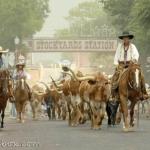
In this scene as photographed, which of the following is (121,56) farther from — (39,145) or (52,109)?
(52,109)

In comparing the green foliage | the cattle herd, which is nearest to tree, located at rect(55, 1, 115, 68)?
the green foliage

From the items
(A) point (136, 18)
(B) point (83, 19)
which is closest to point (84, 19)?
(B) point (83, 19)

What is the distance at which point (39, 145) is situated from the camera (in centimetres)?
1563

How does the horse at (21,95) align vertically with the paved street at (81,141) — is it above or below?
above

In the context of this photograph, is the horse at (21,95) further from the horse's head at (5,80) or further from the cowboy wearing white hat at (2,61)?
the horse's head at (5,80)

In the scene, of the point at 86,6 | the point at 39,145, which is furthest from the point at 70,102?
the point at 86,6

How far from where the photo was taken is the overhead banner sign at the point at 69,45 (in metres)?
80.7

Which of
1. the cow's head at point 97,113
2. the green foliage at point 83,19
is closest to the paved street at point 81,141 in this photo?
the cow's head at point 97,113

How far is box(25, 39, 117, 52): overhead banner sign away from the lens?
80.7 meters

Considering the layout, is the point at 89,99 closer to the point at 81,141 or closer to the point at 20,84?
the point at 81,141

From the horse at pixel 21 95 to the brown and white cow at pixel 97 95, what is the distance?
7.22m

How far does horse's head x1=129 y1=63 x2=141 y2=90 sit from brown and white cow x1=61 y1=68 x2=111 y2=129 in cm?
170

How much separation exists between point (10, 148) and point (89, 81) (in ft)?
26.9

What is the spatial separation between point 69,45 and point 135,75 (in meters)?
61.9
